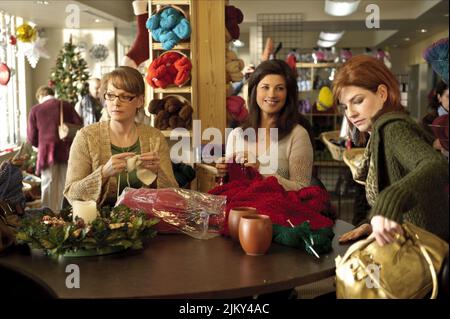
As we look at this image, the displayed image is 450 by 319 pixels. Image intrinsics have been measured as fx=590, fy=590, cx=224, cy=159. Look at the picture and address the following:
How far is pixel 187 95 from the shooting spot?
3719 millimetres

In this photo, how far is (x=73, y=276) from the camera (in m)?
1.44

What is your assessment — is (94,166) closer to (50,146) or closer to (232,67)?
(232,67)

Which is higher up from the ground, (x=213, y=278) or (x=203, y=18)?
(x=203, y=18)

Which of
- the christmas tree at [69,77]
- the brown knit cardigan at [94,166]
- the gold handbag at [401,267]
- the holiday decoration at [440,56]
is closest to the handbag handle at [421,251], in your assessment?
the gold handbag at [401,267]

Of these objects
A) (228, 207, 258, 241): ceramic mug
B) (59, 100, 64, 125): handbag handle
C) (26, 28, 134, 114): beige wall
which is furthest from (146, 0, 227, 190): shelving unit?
(26, 28, 134, 114): beige wall

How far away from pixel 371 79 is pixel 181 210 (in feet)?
2.50

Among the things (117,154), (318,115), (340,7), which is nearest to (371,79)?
(117,154)

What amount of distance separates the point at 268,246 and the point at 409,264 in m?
0.51

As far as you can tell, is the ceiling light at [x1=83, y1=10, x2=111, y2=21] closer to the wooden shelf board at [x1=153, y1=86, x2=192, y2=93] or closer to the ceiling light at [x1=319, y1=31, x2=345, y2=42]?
the ceiling light at [x1=319, y1=31, x2=345, y2=42]

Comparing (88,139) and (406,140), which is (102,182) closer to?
(88,139)

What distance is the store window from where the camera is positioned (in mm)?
8031

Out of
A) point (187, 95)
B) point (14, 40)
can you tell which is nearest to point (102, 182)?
point (187, 95)

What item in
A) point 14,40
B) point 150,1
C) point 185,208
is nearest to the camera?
point 185,208
